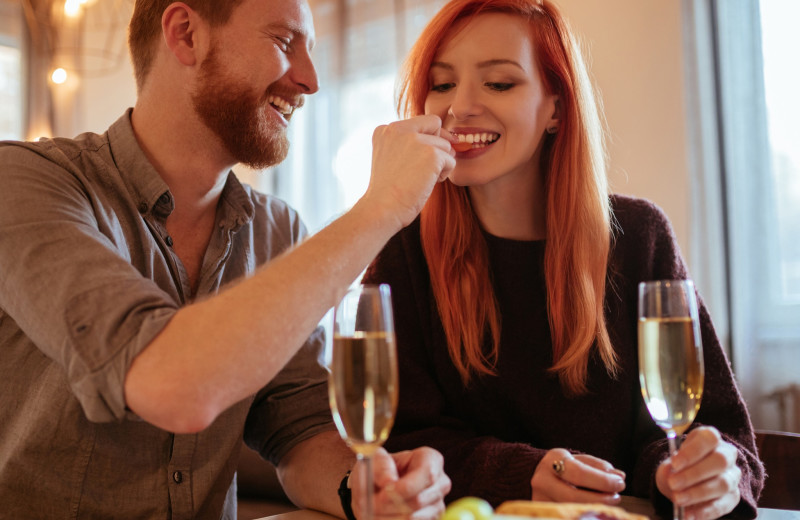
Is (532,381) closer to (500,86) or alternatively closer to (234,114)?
(500,86)

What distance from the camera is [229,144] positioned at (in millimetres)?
1596

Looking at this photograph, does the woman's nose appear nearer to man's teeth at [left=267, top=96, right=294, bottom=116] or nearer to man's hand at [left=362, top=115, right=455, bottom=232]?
man's hand at [left=362, top=115, right=455, bottom=232]

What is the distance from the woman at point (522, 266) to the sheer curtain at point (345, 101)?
231 centimetres

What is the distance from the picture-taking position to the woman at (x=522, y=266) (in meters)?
1.49

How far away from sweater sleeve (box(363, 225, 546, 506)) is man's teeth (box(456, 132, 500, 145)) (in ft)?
0.83

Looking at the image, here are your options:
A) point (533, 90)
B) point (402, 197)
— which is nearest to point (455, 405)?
point (402, 197)

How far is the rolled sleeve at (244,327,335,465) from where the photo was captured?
59.0 inches

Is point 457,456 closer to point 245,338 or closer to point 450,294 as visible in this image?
point 450,294

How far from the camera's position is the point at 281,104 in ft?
5.55

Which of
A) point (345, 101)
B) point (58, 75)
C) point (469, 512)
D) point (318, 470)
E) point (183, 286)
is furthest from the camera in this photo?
point (345, 101)

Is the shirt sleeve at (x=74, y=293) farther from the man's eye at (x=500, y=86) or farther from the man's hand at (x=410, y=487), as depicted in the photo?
the man's eye at (x=500, y=86)

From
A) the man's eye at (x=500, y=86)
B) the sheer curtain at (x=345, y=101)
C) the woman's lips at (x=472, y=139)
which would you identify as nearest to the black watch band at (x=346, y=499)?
the woman's lips at (x=472, y=139)

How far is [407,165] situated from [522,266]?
0.52 meters

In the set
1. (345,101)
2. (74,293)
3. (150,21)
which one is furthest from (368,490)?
(345,101)
